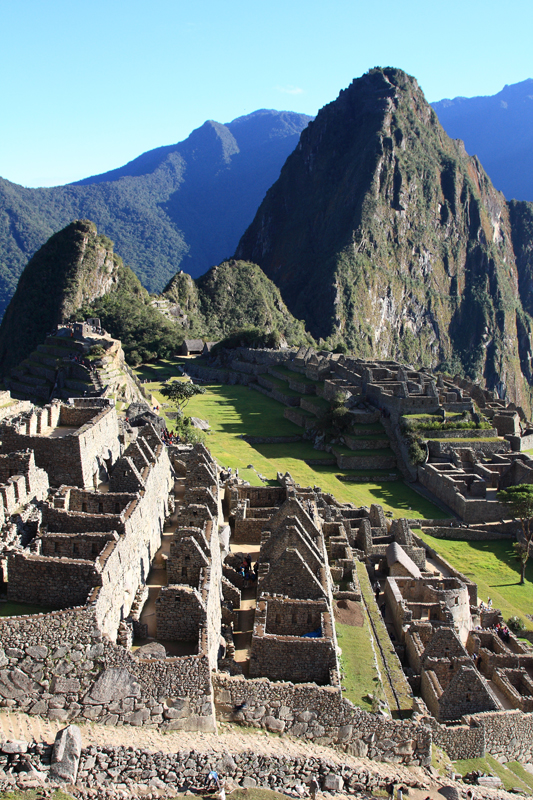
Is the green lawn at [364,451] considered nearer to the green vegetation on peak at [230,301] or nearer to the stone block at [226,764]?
the stone block at [226,764]

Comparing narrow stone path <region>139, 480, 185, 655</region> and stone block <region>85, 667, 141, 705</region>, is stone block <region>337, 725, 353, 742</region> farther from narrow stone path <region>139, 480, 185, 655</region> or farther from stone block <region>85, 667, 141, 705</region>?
stone block <region>85, 667, 141, 705</region>

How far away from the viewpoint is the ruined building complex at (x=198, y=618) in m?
11.7

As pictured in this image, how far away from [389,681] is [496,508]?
25171 millimetres

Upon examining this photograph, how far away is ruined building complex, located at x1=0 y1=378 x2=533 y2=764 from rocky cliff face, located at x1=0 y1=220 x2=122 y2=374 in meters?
91.2

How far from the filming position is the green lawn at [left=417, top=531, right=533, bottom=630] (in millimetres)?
27891

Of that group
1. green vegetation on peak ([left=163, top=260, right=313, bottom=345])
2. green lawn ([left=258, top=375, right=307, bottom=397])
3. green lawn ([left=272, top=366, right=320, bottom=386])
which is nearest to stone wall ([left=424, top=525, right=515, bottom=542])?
green lawn ([left=258, top=375, right=307, bottom=397])

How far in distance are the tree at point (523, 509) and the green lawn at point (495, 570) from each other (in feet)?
2.64

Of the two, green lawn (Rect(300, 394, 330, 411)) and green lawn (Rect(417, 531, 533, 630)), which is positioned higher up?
green lawn (Rect(300, 394, 330, 411))

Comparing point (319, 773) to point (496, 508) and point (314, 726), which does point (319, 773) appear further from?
point (496, 508)

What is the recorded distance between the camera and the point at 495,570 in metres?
32.0

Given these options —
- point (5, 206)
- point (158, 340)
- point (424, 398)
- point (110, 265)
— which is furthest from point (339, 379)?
point (5, 206)

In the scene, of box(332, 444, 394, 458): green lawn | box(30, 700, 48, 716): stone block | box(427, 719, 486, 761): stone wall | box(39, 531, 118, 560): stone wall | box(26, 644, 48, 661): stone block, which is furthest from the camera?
box(332, 444, 394, 458): green lawn

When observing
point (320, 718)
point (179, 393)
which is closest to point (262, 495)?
point (320, 718)

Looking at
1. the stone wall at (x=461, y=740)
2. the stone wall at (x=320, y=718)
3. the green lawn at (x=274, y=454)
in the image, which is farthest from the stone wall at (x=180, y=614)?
the green lawn at (x=274, y=454)
